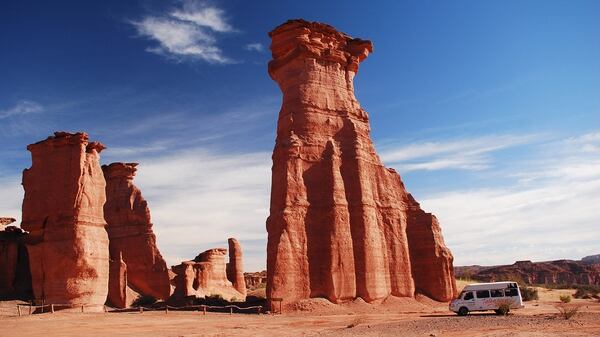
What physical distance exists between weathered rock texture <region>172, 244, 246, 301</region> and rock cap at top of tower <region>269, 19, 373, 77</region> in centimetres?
2604

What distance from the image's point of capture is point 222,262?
63.4 m

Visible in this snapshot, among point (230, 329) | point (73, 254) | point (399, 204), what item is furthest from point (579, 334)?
point (73, 254)

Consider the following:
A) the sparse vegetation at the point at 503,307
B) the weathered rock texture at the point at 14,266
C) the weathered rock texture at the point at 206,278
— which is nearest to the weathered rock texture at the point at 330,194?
the sparse vegetation at the point at 503,307

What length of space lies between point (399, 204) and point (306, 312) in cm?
1290

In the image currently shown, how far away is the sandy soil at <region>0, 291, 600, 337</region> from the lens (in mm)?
22141

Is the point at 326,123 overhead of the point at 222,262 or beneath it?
overhead

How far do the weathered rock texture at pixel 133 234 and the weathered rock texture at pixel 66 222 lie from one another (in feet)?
60.8

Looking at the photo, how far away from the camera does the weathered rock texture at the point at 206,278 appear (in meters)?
56.1

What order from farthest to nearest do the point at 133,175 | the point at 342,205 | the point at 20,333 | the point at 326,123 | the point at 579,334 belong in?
the point at 133,175, the point at 326,123, the point at 342,205, the point at 20,333, the point at 579,334

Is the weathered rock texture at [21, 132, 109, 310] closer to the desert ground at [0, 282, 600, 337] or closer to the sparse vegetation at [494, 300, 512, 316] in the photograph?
the desert ground at [0, 282, 600, 337]

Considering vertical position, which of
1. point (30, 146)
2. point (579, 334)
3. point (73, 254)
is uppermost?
point (30, 146)

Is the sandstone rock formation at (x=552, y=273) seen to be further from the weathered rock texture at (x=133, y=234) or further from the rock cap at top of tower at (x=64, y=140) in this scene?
the rock cap at top of tower at (x=64, y=140)

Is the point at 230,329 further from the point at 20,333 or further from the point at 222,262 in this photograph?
the point at 222,262

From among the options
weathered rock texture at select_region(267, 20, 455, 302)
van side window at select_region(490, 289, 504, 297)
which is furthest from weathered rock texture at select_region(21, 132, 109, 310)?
van side window at select_region(490, 289, 504, 297)
